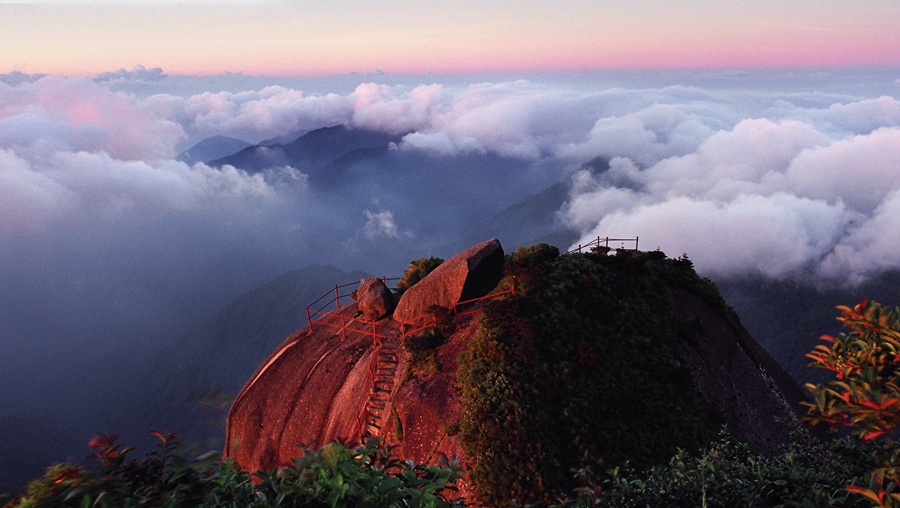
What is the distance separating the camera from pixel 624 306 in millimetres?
27438

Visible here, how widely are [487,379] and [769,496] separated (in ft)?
46.8

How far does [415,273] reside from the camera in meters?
32.3

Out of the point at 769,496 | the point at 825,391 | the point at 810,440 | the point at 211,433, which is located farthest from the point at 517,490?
the point at 211,433

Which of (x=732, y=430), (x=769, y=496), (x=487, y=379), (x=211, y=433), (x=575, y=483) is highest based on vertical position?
(x=769, y=496)

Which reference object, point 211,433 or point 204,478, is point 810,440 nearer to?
point 204,478

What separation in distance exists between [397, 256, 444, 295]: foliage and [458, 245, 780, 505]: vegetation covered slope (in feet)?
16.9

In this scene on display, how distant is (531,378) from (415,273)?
38.4ft

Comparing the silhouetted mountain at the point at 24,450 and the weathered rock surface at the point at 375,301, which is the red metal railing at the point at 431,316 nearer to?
the weathered rock surface at the point at 375,301

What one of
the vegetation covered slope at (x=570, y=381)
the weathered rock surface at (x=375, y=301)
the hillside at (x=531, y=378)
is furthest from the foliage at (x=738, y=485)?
the weathered rock surface at (x=375, y=301)

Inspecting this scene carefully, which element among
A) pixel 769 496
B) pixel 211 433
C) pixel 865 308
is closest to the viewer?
pixel 865 308

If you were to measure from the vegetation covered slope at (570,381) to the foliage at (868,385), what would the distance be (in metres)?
11.7

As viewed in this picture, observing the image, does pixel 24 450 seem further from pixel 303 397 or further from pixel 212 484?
pixel 212 484

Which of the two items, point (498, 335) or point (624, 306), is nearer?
point (498, 335)

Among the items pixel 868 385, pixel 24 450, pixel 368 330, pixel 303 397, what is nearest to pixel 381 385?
A: pixel 368 330
